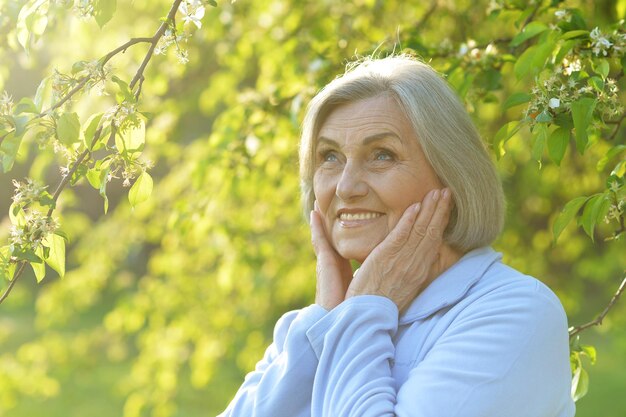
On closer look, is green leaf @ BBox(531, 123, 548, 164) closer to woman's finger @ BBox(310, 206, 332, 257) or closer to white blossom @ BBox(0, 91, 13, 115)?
woman's finger @ BBox(310, 206, 332, 257)

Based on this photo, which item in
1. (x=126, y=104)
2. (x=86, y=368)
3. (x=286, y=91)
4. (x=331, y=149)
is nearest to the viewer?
(x=126, y=104)

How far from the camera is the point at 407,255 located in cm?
238

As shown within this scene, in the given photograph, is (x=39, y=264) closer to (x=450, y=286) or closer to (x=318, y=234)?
(x=318, y=234)

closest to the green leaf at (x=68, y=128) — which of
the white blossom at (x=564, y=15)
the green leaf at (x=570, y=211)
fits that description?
the green leaf at (x=570, y=211)

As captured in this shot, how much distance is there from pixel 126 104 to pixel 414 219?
0.78 metres

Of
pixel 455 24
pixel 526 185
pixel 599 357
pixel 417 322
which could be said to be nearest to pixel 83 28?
pixel 455 24

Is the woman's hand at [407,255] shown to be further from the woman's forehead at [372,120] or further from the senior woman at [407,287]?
the woman's forehead at [372,120]

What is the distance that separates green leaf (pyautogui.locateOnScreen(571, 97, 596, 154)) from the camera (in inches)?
91.7

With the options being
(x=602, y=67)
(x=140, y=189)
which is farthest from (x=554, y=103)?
(x=140, y=189)

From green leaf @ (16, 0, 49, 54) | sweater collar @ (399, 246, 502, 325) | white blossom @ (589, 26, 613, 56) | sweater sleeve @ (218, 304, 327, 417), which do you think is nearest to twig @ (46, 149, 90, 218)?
green leaf @ (16, 0, 49, 54)

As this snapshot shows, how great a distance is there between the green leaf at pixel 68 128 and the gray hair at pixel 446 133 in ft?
2.29

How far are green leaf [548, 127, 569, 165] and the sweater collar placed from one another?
31 centimetres

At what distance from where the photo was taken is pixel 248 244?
5406 millimetres

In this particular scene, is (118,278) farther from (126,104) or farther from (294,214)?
(126,104)
